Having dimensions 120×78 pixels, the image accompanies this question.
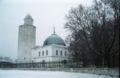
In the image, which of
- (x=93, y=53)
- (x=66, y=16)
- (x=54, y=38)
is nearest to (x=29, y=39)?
(x=54, y=38)

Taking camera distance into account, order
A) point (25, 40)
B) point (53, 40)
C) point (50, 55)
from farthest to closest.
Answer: point (53, 40)
point (50, 55)
point (25, 40)

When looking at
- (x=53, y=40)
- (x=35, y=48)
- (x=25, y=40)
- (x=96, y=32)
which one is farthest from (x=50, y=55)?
(x=96, y=32)

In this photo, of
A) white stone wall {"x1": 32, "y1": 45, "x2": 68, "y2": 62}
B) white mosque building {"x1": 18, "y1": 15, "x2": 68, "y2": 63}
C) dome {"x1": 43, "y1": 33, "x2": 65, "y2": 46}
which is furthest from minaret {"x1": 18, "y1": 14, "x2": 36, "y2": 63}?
dome {"x1": 43, "y1": 33, "x2": 65, "y2": 46}

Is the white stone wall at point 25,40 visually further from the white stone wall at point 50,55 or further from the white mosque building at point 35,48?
the white stone wall at point 50,55

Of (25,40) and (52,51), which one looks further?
(52,51)

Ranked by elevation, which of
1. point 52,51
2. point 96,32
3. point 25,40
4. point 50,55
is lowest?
point 50,55

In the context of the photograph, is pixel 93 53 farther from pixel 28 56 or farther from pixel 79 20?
pixel 28 56

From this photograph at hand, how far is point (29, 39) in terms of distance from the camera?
1050 inches

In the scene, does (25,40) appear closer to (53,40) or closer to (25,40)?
(25,40)

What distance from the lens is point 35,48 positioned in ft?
95.5

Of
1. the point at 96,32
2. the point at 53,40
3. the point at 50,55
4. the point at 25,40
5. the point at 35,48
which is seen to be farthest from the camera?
the point at 35,48

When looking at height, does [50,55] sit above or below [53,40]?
below

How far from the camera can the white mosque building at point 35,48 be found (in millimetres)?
26359

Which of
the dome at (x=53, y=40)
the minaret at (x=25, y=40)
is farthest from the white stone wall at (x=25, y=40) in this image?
the dome at (x=53, y=40)
